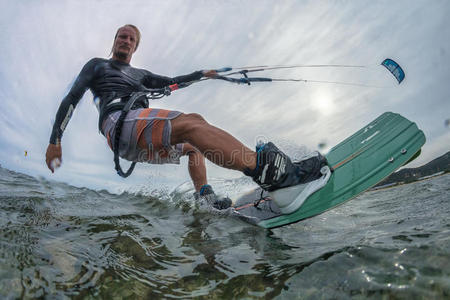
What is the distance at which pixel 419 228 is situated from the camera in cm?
168

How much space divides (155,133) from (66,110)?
4.13ft

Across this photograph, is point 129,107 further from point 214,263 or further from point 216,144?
point 214,263

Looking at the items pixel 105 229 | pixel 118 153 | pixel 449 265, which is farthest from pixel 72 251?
pixel 449 265

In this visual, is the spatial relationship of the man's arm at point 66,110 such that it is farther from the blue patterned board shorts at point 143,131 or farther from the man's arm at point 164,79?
the man's arm at point 164,79

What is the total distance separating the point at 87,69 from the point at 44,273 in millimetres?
2334

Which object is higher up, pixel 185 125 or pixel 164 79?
pixel 164 79

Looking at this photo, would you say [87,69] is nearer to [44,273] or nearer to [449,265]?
[44,273]

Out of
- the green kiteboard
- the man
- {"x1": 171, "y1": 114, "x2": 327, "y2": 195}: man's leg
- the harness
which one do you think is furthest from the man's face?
the green kiteboard

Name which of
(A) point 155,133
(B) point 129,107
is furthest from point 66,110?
(A) point 155,133

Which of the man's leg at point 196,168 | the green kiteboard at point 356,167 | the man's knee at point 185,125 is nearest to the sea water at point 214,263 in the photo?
the green kiteboard at point 356,167

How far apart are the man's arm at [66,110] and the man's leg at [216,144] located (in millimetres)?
1303

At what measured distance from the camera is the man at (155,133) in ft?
7.13

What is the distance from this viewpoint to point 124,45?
10.2 ft

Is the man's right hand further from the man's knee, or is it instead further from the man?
the man's knee
